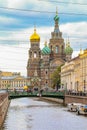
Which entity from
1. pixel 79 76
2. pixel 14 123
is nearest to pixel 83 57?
pixel 79 76

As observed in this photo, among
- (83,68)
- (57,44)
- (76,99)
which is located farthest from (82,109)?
(57,44)

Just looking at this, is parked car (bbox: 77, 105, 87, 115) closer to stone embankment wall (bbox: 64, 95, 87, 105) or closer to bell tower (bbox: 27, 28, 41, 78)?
stone embankment wall (bbox: 64, 95, 87, 105)

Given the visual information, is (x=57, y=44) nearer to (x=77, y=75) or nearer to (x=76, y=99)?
(x=77, y=75)

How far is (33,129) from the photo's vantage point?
1684 inches

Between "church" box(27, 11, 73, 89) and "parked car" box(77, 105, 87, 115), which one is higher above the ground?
"church" box(27, 11, 73, 89)

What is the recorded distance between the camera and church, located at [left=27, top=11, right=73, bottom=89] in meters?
181

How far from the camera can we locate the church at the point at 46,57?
18112cm

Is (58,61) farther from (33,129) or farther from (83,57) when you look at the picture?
(33,129)

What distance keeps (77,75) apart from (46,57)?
70.4 m

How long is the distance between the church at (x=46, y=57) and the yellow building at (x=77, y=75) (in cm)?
4076

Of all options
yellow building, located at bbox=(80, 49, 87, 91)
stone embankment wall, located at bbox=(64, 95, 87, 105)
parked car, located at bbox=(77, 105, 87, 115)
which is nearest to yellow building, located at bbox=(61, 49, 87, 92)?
yellow building, located at bbox=(80, 49, 87, 91)

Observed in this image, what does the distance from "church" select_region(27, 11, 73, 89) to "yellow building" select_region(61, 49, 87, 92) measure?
4076cm

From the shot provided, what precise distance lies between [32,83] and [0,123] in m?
143

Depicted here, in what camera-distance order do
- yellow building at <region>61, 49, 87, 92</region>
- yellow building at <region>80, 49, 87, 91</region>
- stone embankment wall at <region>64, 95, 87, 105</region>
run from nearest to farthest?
stone embankment wall at <region>64, 95, 87, 105</region>
yellow building at <region>80, 49, 87, 91</region>
yellow building at <region>61, 49, 87, 92</region>
